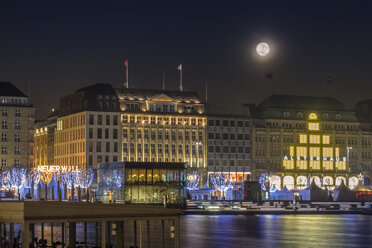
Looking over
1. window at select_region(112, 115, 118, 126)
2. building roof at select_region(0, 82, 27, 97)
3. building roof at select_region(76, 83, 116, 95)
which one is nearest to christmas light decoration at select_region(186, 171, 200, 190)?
window at select_region(112, 115, 118, 126)

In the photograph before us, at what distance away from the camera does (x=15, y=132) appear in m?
192

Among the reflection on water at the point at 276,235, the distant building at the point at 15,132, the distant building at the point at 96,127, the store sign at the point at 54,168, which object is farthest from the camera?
the distant building at the point at 96,127

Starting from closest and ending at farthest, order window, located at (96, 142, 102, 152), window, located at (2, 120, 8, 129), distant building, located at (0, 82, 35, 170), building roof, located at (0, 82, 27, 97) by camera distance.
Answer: distant building, located at (0, 82, 35, 170)
window, located at (2, 120, 8, 129)
window, located at (96, 142, 102, 152)
building roof, located at (0, 82, 27, 97)

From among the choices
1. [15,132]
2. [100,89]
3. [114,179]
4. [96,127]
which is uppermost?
[100,89]

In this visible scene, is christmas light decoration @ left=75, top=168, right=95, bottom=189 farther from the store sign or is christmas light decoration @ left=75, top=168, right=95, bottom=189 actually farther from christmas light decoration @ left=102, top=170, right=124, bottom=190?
christmas light decoration @ left=102, top=170, right=124, bottom=190

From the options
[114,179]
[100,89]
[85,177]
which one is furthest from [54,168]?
[114,179]

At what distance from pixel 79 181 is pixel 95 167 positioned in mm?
20236

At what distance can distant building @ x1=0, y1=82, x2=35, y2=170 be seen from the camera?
19062 centimetres

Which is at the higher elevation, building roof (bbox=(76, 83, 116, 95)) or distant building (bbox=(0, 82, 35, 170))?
building roof (bbox=(76, 83, 116, 95))

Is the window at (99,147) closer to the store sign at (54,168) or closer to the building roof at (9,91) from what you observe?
the store sign at (54,168)

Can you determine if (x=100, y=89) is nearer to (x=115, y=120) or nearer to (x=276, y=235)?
(x=115, y=120)

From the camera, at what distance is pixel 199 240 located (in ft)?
243

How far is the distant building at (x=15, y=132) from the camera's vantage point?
190625 millimetres

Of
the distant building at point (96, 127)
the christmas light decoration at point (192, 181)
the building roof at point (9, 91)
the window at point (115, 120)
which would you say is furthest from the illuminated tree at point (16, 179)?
the christmas light decoration at point (192, 181)
